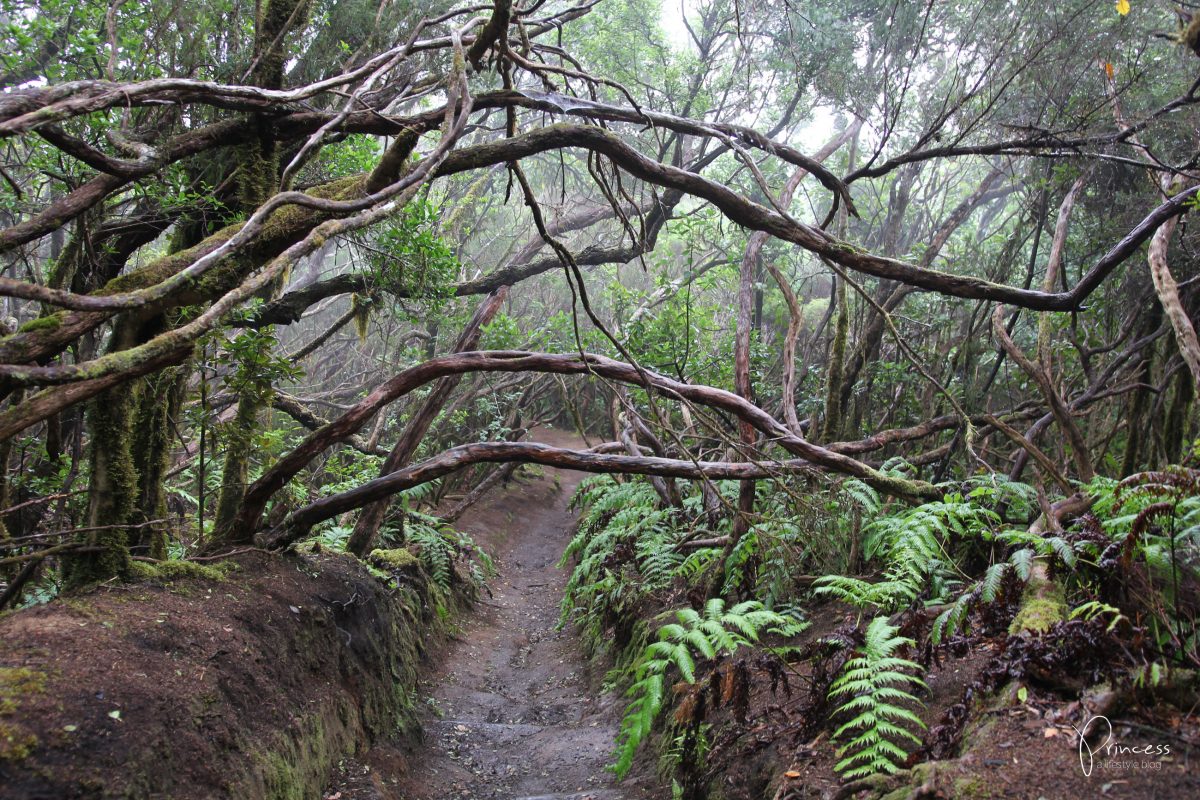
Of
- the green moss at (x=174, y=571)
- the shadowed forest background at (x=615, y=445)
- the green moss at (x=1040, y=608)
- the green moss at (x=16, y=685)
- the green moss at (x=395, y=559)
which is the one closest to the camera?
the green moss at (x=16, y=685)

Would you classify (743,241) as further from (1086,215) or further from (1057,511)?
(1057,511)

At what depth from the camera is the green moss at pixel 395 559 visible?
277 inches

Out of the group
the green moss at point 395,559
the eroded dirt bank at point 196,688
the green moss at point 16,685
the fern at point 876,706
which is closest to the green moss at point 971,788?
the fern at point 876,706

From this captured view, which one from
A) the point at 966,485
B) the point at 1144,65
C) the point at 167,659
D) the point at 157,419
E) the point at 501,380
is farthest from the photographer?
the point at 501,380

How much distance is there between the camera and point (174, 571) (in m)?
4.13

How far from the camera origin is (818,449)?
16.5ft

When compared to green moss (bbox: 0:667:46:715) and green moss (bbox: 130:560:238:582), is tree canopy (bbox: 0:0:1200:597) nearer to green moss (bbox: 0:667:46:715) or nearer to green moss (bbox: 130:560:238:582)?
green moss (bbox: 130:560:238:582)

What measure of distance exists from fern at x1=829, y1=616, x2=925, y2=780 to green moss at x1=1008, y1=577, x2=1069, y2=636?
0.48m

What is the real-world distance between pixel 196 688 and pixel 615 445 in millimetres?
5529

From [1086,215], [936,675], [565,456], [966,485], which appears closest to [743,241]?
[1086,215]

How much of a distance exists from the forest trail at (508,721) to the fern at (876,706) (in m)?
1.62

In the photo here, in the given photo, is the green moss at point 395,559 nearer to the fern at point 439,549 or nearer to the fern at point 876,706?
the fern at point 439,549

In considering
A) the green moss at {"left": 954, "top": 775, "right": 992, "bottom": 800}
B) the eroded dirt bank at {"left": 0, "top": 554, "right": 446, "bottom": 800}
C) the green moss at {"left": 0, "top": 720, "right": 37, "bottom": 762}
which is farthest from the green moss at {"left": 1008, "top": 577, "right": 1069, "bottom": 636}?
the green moss at {"left": 0, "top": 720, "right": 37, "bottom": 762}

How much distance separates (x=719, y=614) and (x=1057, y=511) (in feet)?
7.01
